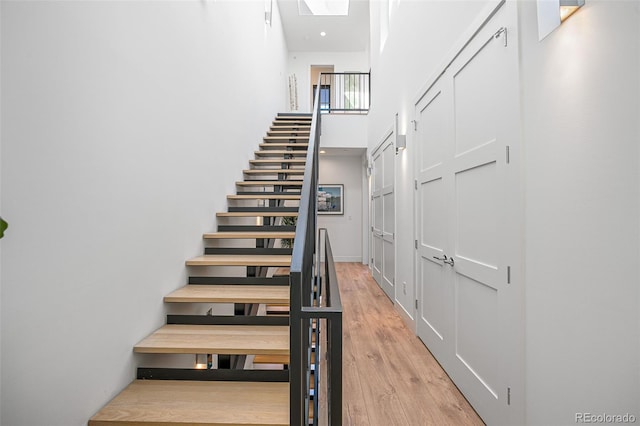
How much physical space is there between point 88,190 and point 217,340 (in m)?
1.01

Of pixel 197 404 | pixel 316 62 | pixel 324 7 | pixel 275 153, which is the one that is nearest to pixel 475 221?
pixel 197 404

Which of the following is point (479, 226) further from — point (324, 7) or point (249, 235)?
point (324, 7)

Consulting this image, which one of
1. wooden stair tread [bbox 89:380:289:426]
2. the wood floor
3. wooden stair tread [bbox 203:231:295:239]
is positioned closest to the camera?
wooden stair tread [bbox 89:380:289:426]

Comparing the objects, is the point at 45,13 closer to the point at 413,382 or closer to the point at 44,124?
the point at 44,124

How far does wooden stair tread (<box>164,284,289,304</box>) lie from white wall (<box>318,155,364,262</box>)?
5.78 meters

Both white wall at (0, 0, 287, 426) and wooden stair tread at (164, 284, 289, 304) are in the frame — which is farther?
wooden stair tread at (164, 284, 289, 304)

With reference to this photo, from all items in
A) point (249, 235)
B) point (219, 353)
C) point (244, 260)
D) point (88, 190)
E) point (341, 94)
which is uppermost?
point (341, 94)

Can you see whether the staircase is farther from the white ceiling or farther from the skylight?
the skylight

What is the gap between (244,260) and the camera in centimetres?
258

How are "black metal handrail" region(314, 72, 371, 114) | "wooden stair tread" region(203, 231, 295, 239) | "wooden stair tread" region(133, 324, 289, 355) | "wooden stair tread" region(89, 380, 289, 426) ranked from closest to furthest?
"wooden stair tread" region(89, 380, 289, 426)
"wooden stair tread" region(133, 324, 289, 355)
"wooden stair tread" region(203, 231, 295, 239)
"black metal handrail" region(314, 72, 371, 114)

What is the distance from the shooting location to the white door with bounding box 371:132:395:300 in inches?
176

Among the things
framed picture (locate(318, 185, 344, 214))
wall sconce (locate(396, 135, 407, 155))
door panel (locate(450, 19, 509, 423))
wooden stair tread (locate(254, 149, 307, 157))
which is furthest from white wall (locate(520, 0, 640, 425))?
framed picture (locate(318, 185, 344, 214))

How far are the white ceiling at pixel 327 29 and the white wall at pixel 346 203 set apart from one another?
10.1 feet

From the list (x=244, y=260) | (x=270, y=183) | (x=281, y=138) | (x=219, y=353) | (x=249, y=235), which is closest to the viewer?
(x=219, y=353)
